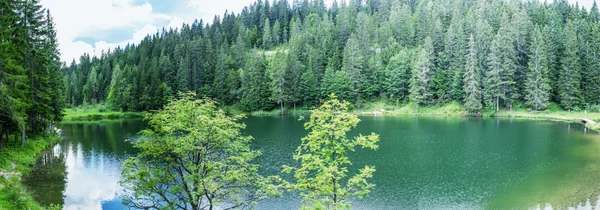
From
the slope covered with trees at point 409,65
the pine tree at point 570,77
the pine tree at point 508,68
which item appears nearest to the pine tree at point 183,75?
the slope covered with trees at point 409,65

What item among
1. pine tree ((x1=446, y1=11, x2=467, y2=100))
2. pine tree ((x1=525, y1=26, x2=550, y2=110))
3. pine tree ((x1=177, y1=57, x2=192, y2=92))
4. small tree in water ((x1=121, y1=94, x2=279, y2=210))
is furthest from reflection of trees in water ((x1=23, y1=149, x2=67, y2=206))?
pine tree ((x1=525, y1=26, x2=550, y2=110))

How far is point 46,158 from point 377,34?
94.8 metres

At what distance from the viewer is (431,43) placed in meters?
86.4

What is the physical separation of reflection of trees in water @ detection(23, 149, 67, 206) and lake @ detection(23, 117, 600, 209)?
0.19ft

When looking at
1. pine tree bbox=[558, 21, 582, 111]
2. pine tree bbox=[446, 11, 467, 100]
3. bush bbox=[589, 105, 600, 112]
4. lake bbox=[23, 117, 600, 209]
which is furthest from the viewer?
pine tree bbox=[446, 11, 467, 100]

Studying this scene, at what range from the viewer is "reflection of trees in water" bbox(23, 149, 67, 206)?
2298cm

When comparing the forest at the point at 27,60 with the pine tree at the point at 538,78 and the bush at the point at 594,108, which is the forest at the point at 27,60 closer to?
the pine tree at the point at 538,78

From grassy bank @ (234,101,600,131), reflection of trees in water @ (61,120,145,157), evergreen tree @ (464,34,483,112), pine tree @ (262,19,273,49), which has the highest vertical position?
pine tree @ (262,19,273,49)

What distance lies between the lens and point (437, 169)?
29.9 m

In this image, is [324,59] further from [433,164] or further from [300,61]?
[433,164]

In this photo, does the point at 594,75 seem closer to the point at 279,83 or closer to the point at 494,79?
the point at 494,79

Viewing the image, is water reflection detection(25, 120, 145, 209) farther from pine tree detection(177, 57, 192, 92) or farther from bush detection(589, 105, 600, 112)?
bush detection(589, 105, 600, 112)

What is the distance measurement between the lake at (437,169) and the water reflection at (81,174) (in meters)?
0.06

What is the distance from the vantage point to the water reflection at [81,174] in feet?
76.5
